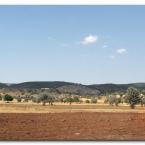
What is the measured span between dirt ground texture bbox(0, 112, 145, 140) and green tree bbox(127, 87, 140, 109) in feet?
1.17

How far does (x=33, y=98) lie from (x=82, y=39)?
2.82 metres

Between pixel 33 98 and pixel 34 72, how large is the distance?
163cm

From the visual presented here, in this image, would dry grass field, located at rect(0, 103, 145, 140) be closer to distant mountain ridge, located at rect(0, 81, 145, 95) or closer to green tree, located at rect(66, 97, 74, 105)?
green tree, located at rect(66, 97, 74, 105)

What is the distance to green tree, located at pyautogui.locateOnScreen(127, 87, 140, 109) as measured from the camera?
69.2 ft

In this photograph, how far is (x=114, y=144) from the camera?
19.8m

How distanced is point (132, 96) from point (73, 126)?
205 cm

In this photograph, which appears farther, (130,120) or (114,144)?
(130,120)

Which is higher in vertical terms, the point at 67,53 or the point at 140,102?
the point at 67,53

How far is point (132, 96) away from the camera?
21422 millimetres

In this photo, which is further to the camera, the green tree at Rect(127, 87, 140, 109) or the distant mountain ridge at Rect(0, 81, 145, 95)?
the green tree at Rect(127, 87, 140, 109)

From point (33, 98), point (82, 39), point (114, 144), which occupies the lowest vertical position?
point (114, 144)

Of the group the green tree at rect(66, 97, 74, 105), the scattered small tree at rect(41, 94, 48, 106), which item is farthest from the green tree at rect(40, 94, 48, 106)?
the green tree at rect(66, 97, 74, 105)

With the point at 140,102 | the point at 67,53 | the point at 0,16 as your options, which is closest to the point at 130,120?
the point at 140,102
